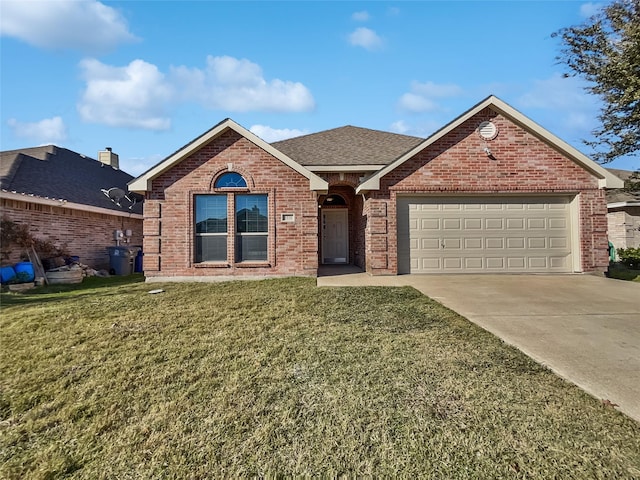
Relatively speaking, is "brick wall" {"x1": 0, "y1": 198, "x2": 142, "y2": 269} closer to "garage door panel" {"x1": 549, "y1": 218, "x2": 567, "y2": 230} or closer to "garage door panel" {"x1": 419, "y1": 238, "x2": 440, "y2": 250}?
"garage door panel" {"x1": 419, "y1": 238, "x2": 440, "y2": 250}

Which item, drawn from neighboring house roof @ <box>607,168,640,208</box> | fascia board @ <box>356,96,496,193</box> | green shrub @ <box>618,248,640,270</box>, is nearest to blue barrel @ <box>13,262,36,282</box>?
fascia board @ <box>356,96,496,193</box>

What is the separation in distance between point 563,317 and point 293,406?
4.88m

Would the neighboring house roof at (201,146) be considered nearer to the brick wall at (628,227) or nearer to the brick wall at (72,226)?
the brick wall at (72,226)

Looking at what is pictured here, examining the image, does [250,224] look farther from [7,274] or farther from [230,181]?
[7,274]

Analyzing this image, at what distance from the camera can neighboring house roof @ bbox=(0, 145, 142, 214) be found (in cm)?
1151

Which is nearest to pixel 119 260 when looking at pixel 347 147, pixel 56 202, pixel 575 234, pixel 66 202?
pixel 66 202

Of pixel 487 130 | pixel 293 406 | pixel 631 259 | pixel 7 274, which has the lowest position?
pixel 293 406

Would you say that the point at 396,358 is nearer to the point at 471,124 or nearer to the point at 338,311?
the point at 338,311

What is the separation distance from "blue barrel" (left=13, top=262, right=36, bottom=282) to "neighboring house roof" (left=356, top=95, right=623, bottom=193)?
33.0 ft

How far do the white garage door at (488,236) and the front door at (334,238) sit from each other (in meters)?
4.58

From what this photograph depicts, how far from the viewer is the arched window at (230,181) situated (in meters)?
9.96

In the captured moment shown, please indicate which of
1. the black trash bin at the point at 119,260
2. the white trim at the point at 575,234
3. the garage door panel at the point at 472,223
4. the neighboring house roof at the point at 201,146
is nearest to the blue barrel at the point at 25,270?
the black trash bin at the point at 119,260

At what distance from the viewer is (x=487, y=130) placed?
33.6 feet

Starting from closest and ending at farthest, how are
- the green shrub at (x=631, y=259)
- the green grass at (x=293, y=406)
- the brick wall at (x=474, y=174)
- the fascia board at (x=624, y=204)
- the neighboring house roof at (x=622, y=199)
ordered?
the green grass at (x=293, y=406)
the brick wall at (x=474, y=174)
the green shrub at (x=631, y=259)
the neighboring house roof at (x=622, y=199)
the fascia board at (x=624, y=204)
